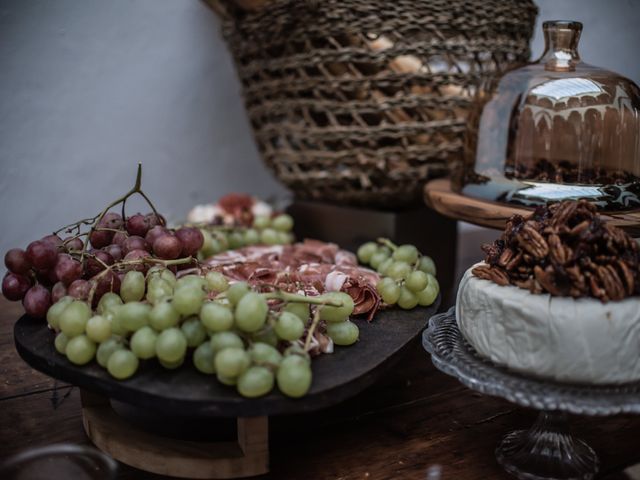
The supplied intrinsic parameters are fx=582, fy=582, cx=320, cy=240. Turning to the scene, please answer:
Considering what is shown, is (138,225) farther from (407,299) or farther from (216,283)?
(407,299)

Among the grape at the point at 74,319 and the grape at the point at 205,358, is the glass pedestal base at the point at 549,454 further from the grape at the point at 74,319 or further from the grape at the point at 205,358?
the grape at the point at 74,319

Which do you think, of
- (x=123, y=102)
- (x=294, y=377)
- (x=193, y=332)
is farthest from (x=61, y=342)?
(x=123, y=102)

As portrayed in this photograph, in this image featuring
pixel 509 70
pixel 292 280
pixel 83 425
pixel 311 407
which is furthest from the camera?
pixel 509 70

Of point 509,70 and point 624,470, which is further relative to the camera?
point 509,70

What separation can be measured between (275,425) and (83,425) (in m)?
0.20

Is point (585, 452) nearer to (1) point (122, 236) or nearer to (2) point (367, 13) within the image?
(1) point (122, 236)

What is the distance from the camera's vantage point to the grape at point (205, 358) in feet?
1.64

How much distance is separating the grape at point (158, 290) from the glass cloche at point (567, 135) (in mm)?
459

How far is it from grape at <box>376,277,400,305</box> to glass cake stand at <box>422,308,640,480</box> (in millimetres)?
90

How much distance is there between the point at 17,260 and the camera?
651mm

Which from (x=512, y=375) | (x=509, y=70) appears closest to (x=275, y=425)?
(x=512, y=375)

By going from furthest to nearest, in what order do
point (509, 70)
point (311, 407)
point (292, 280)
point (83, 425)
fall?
point (509, 70) → point (292, 280) → point (83, 425) → point (311, 407)

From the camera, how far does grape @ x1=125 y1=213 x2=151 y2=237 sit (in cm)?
70

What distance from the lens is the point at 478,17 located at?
0.94 meters
